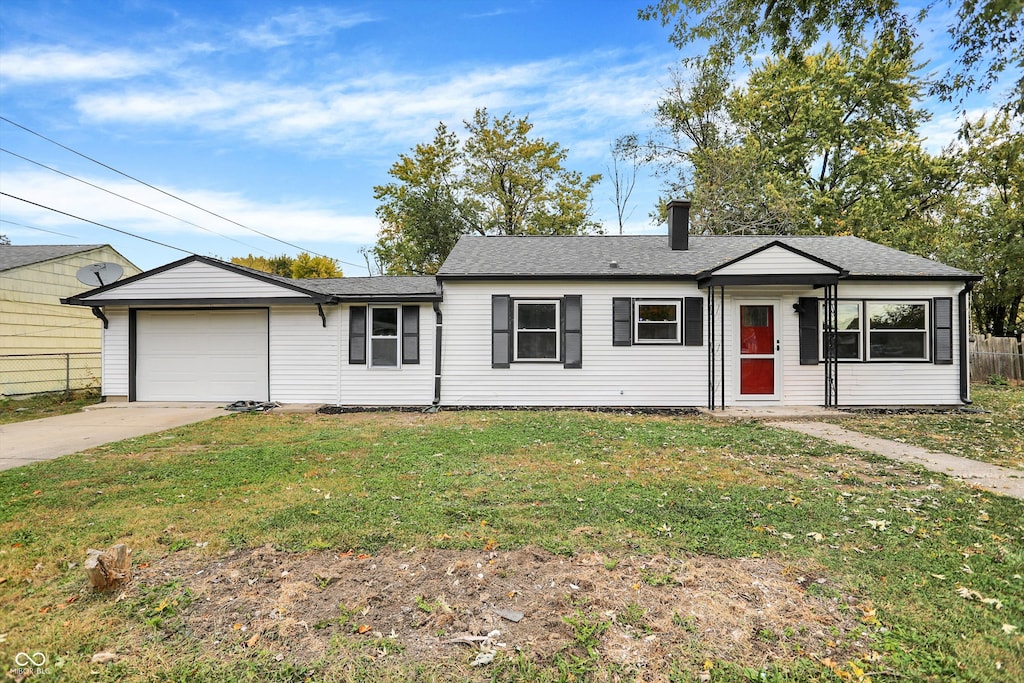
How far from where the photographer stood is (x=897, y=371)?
10352mm

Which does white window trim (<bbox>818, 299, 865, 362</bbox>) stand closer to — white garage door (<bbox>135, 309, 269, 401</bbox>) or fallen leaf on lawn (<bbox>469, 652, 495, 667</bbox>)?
fallen leaf on lawn (<bbox>469, 652, 495, 667</bbox>)

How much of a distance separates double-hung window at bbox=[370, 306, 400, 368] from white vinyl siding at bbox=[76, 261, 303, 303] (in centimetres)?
211

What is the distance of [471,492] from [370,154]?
927 inches

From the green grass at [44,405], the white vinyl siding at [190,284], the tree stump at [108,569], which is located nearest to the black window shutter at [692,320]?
the white vinyl siding at [190,284]

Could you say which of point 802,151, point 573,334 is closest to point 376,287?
point 573,334

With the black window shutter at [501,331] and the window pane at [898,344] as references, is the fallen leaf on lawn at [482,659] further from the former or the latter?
the window pane at [898,344]

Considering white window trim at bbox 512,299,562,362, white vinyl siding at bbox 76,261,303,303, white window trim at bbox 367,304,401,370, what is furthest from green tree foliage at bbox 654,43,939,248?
white vinyl siding at bbox 76,261,303,303

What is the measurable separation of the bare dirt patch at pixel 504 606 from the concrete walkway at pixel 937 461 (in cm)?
358

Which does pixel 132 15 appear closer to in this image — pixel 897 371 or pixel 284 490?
pixel 284 490

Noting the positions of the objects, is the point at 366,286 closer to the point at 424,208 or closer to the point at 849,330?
the point at 849,330

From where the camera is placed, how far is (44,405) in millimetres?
11359

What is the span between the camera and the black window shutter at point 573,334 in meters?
10.5

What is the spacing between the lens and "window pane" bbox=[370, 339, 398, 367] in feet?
35.6

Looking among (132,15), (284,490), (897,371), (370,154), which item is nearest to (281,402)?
(284,490)
